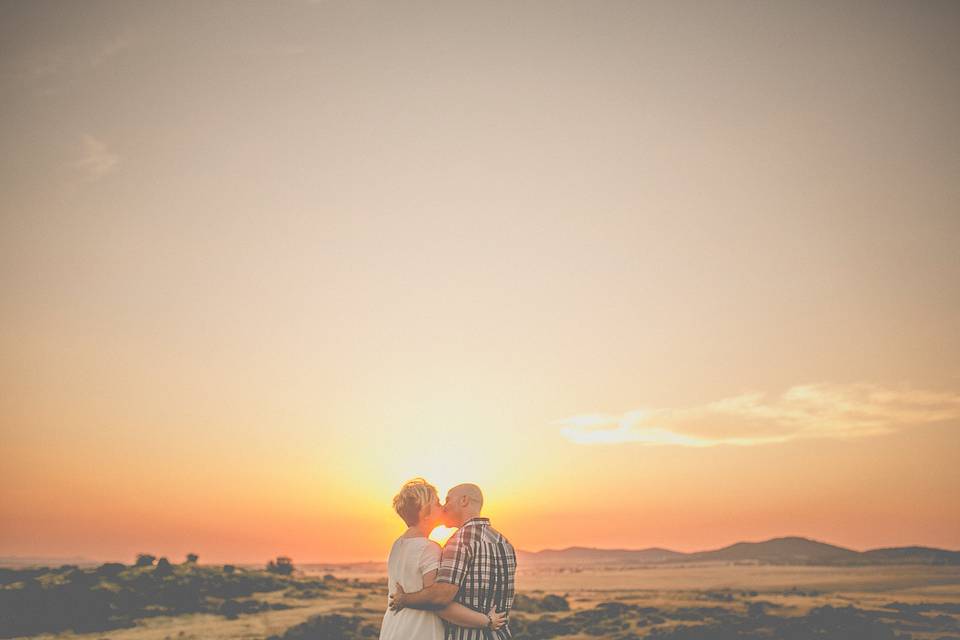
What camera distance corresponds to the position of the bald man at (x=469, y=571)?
6035 mm

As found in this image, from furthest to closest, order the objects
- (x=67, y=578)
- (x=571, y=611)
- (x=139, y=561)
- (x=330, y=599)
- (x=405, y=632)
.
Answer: (x=571, y=611)
(x=330, y=599)
(x=139, y=561)
(x=67, y=578)
(x=405, y=632)

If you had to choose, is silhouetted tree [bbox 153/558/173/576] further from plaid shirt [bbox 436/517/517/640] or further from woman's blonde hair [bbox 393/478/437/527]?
plaid shirt [bbox 436/517/517/640]

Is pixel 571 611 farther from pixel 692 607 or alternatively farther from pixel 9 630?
pixel 9 630

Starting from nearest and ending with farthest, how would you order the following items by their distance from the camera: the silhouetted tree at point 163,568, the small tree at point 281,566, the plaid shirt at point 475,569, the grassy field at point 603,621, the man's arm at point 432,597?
1. the man's arm at point 432,597
2. the plaid shirt at point 475,569
3. the grassy field at point 603,621
4. the silhouetted tree at point 163,568
5. the small tree at point 281,566

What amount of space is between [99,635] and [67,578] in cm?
631

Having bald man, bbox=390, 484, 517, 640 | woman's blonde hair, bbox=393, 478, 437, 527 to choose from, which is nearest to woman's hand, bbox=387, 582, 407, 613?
bald man, bbox=390, 484, 517, 640

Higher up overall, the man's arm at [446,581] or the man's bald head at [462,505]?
the man's bald head at [462,505]

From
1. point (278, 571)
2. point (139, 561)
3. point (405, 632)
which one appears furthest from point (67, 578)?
point (405, 632)

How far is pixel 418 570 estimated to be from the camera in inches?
243

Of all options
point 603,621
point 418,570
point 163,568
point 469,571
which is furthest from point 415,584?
point 603,621

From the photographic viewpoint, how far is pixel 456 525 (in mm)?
6344

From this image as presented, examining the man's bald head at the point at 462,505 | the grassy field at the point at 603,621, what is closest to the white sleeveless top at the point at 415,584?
the man's bald head at the point at 462,505

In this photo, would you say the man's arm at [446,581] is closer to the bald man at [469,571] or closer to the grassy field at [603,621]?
the bald man at [469,571]

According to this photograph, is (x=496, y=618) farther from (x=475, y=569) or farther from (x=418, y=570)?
(x=418, y=570)
